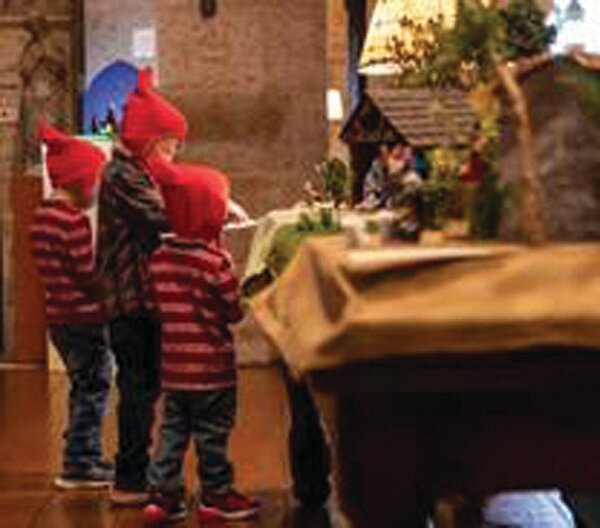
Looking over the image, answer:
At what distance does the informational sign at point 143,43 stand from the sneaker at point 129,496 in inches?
276

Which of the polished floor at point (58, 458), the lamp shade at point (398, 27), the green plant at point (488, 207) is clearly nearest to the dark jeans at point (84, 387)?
the polished floor at point (58, 458)

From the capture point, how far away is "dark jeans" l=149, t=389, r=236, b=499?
16.7 ft

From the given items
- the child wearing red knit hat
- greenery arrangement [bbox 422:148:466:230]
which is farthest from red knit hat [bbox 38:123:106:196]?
greenery arrangement [bbox 422:148:466:230]

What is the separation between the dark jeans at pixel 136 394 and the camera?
5500 mm

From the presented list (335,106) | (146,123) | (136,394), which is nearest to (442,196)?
(146,123)

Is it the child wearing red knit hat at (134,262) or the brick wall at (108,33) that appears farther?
the brick wall at (108,33)

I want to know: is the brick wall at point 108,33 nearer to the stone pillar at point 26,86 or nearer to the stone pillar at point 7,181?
the stone pillar at point 26,86

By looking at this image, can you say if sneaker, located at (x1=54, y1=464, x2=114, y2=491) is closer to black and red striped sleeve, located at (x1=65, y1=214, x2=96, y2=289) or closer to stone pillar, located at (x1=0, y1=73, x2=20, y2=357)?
black and red striped sleeve, located at (x1=65, y1=214, x2=96, y2=289)

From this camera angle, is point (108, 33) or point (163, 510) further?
point (108, 33)

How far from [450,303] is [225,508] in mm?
2903

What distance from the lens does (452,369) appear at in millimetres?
2490

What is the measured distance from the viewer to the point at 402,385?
8.17 feet

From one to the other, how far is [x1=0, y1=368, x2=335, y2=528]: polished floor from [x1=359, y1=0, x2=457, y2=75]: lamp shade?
151cm

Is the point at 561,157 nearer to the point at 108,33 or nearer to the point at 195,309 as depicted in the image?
the point at 195,309
